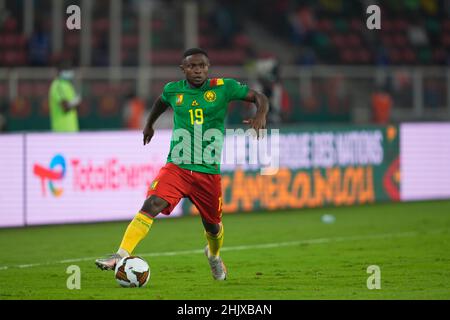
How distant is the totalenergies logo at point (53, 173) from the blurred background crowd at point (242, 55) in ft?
21.2

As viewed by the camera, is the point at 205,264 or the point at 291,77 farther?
the point at 291,77

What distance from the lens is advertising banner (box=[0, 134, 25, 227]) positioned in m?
15.7

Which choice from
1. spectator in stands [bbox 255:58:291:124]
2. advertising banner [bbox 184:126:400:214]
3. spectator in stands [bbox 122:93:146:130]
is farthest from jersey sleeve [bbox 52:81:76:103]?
spectator in stands [bbox 122:93:146:130]

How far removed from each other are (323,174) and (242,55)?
36.8ft

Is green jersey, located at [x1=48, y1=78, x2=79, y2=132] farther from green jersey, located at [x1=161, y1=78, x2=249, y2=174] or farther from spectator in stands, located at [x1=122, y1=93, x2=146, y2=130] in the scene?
green jersey, located at [x1=161, y1=78, x2=249, y2=174]

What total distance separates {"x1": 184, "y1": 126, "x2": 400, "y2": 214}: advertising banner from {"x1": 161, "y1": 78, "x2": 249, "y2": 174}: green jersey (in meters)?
7.42

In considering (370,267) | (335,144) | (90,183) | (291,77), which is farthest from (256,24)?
(370,267)

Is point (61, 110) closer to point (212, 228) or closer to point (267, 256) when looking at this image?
point (267, 256)

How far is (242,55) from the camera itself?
29.5 meters

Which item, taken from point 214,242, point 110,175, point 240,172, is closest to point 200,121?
point 214,242

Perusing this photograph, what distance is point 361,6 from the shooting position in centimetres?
3294

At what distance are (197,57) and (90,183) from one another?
6.76m

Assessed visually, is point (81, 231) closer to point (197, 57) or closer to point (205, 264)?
point (205, 264)

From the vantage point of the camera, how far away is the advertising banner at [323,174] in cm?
1808
